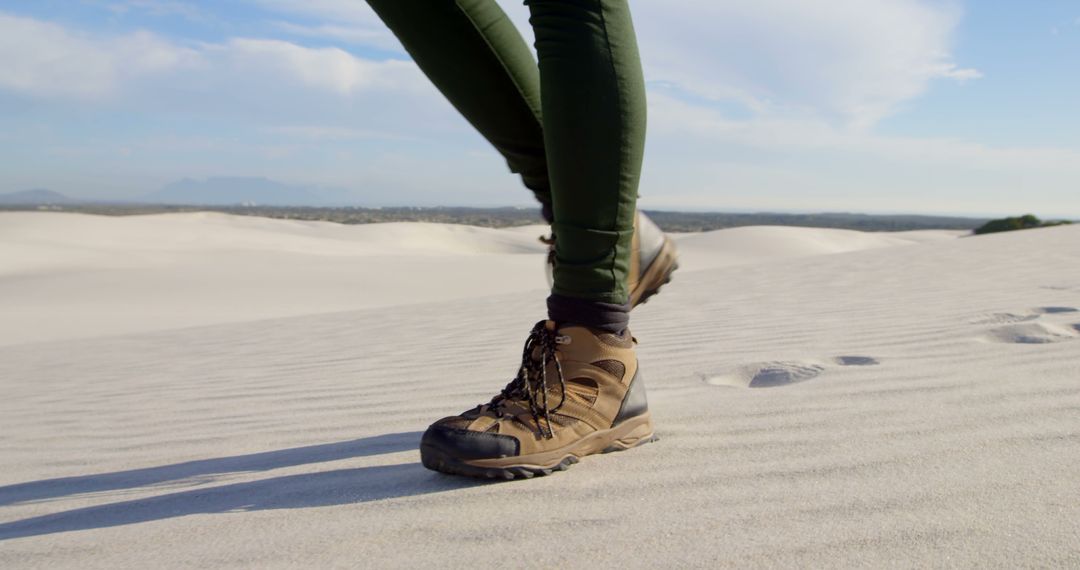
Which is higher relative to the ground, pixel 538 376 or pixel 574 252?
pixel 574 252

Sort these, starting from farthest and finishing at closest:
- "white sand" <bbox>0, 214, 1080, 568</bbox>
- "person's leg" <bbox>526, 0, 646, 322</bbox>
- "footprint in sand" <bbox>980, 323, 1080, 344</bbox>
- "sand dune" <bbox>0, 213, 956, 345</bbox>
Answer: "sand dune" <bbox>0, 213, 956, 345</bbox> → "footprint in sand" <bbox>980, 323, 1080, 344</bbox> → "person's leg" <bbox>526, 0, 646, 322</bbox> → "white sand" <bbox>0, 214, 1080, 568</bbox>

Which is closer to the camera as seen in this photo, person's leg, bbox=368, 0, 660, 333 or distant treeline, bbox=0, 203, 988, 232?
person's leg, bbox=368, 0, 660, 333

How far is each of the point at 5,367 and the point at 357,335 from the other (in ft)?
5.89

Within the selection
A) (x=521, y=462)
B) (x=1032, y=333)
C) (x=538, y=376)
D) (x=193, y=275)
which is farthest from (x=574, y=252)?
(x=193, y=275)

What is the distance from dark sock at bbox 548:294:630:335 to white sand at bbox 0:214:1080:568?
0.77 ft

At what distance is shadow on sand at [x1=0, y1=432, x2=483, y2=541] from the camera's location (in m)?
1.39

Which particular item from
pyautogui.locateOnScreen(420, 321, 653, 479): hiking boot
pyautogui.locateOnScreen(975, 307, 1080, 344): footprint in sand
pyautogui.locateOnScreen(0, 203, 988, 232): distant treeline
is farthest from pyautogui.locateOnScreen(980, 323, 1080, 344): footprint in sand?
pyautogui.locateOnScreen(0, 203, 988, 232): distant treeline

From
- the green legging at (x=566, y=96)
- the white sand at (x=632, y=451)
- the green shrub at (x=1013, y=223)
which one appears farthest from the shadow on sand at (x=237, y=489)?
the green shrub at (x=1013, y=223)

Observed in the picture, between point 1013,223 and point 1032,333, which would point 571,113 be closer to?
point 1032,333

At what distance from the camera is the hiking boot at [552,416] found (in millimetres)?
1387

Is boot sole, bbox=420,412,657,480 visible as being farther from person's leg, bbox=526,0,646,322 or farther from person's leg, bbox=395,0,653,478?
person's leg, bbox=526,0,646,322

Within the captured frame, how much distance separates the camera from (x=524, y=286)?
1176 centimetres

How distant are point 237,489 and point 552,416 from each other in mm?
562

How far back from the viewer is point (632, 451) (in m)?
1.55
